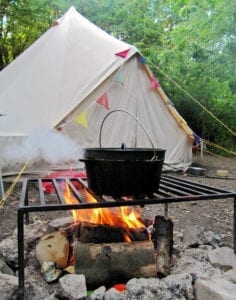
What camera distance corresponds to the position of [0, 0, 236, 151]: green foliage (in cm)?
913

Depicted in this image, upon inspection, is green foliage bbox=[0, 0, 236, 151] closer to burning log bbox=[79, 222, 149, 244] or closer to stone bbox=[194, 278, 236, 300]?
burning log bbox=[79, 222, 149, 244]

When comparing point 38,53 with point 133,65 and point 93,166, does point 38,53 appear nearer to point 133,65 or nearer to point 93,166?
point 133,65

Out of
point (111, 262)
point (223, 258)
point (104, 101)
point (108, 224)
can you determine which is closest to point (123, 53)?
point (104, 101)

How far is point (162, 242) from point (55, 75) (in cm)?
476

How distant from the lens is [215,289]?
1.96m

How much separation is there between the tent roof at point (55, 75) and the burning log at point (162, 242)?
3644mm

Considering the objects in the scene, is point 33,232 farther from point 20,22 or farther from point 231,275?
point 20,22

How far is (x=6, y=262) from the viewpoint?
8.19ft

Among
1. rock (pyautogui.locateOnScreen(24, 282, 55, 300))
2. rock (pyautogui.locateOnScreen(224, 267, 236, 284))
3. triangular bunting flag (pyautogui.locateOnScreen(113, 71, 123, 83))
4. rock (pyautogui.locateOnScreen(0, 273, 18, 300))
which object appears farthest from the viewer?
triangular bunting flag (pyautogui.locateOnScreen(113, 71, 123, 83))

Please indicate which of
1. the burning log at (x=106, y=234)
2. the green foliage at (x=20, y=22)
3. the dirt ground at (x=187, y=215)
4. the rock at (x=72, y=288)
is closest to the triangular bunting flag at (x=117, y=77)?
the dirt ground at (x=187, y=215)

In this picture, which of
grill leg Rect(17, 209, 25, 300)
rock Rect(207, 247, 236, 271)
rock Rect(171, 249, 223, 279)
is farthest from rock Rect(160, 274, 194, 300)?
grill leg Rect(17, 209, 25, 300)

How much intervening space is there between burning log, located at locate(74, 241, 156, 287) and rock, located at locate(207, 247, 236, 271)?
0.48 metres

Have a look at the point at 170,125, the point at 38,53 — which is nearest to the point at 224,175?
the point at 170,125

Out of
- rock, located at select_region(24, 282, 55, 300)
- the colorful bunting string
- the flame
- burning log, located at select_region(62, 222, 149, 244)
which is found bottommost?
rock, located at select_region(24, 282, 55, 300)
